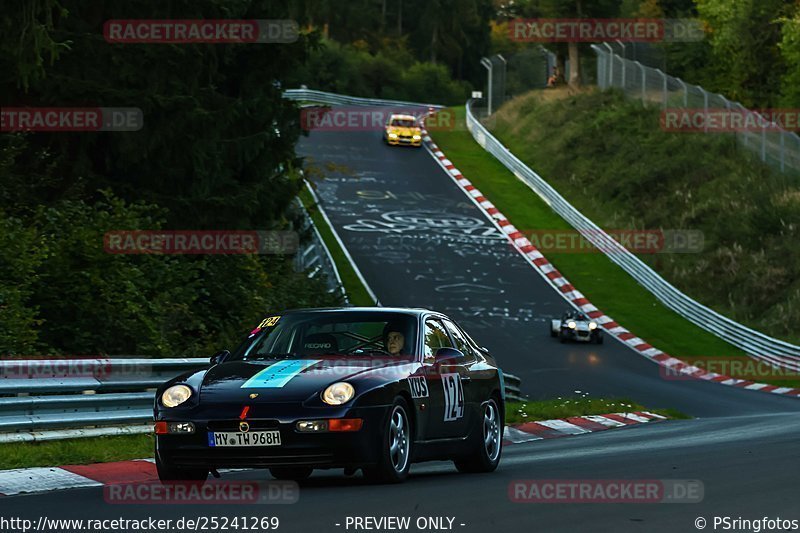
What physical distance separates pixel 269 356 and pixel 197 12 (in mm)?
14444

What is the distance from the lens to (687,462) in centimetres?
1200

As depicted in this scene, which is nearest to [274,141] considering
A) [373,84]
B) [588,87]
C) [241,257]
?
[241,257]

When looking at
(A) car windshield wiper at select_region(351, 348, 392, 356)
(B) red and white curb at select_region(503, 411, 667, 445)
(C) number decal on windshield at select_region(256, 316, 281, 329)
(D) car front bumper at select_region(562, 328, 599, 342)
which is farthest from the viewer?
(D) car front bumper at select_region(562, 328, 599, 342)

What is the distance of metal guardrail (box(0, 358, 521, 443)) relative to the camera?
493 inches

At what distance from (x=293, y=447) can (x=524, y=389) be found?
17.6 metres

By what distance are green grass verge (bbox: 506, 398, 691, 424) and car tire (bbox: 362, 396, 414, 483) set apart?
8.96 m

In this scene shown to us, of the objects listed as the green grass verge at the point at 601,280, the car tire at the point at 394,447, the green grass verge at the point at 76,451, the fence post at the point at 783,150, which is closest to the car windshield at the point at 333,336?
the car tire at the point at 394,447

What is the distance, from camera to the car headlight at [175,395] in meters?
10.0

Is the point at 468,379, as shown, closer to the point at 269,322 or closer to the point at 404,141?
the point at 269,322

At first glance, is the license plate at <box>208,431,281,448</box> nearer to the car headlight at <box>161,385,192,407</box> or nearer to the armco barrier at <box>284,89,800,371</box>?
the car headlight at <box>161,385,192,407</box>

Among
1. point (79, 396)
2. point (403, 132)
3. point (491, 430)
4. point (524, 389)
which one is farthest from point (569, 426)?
point (403, 132)

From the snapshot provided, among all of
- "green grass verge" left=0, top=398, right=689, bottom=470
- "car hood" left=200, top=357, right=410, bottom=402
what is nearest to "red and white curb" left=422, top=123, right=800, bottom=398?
"green grass verge" left=0, top=398, right=689, bottom=470

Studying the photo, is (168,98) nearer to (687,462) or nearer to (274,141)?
(274,141)

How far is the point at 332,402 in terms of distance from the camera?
9750mm
